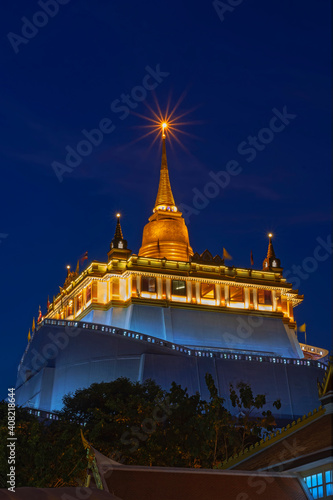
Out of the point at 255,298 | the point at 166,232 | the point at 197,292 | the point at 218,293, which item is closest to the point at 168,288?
the point at 197,292

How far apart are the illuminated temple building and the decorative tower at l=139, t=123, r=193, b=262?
0.11 metres

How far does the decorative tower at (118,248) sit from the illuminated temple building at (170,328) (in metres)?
0.10

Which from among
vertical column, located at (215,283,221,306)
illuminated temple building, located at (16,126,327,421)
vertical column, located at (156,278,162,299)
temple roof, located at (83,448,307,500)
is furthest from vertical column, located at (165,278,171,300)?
temple roof, located at (83,448,307,500)

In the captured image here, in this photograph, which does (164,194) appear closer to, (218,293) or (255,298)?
(218,293)

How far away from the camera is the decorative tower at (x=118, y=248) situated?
6831 cm

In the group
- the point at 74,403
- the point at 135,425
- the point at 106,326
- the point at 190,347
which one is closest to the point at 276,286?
the point at 190,347

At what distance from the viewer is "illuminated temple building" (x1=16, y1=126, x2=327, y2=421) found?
6075cm

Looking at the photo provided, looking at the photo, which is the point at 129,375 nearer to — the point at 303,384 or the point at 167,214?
the point at 303,384

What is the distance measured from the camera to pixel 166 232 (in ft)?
244

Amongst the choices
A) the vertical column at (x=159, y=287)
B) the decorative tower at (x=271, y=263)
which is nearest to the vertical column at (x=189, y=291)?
the vertical column at (x=159, y=287)

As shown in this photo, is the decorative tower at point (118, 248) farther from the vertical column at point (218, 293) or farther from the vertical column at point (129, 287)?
the vertical column at point (218, 293)

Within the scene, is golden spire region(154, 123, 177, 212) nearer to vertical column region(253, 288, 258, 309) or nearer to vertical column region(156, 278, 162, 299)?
vertical column region(156, 278, 162, 299)

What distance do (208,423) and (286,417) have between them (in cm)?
2182

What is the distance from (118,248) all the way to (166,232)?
6.85 metres
